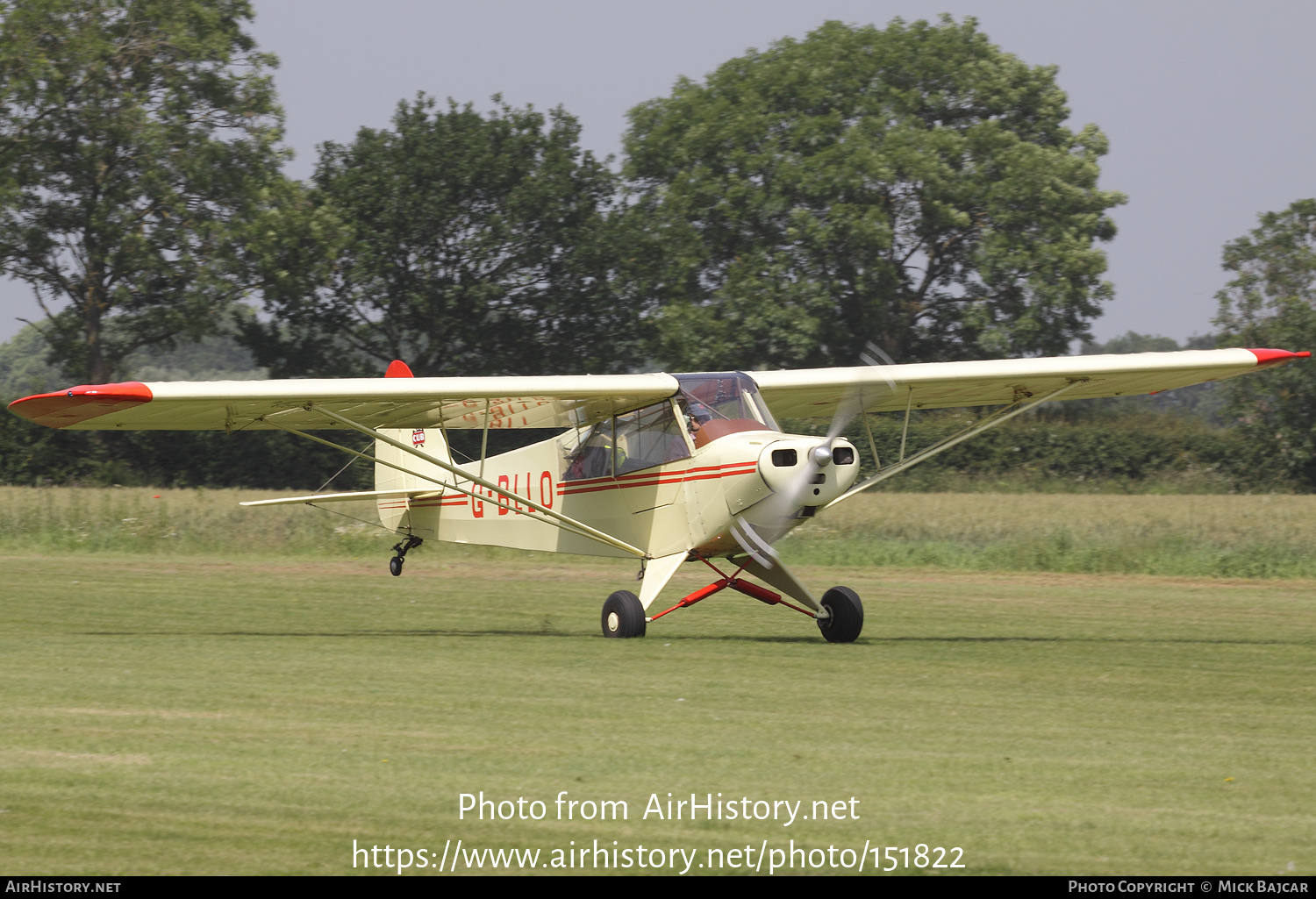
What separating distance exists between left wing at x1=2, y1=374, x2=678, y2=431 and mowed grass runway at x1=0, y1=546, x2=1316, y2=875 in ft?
6.55

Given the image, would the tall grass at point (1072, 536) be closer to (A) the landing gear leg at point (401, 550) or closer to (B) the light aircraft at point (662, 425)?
(B) the light aircraft at point (662, 425)

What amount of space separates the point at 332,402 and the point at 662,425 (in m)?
3.10

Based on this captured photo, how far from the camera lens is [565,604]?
54.7 ft

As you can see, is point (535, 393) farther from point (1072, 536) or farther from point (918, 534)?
point (918, 534)

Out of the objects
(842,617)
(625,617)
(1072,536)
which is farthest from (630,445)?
(1072,536)

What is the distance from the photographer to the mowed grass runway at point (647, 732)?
5309 mm

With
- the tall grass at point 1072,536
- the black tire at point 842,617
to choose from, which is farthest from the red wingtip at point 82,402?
the tall grass at point 1072,536

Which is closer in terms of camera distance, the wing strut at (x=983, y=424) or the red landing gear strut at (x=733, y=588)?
the red landing gear strut at (x=733, y=588)

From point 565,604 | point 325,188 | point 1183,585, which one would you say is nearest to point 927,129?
point 325,188

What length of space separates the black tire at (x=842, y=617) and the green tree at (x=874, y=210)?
37.5 meters

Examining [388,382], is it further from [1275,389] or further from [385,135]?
[385,135]

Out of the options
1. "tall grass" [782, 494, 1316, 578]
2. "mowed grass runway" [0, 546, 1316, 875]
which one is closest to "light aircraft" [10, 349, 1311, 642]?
"mowed grass runway" [0, 546, 1316, 875]

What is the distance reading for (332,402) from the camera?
495 inches

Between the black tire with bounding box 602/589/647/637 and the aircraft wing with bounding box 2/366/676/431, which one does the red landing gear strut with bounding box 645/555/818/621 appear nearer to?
the black tire with bounding box 602/589/647/637
